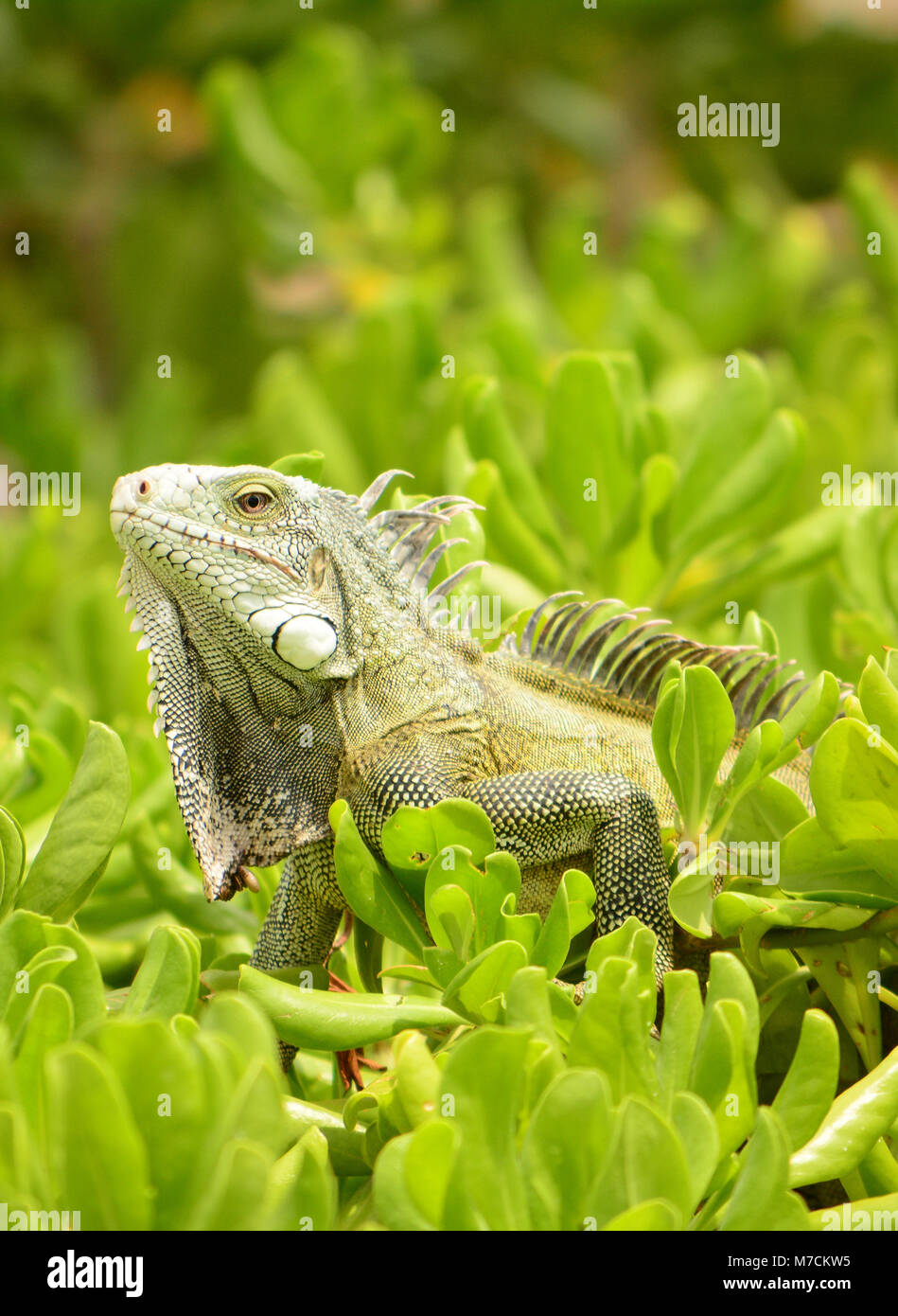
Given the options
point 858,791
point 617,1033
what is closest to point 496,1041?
point 617,1033

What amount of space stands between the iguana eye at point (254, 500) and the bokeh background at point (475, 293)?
336 millimetres

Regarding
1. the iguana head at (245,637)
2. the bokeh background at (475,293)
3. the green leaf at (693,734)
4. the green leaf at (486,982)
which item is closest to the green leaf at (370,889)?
the green leaf at (486,982)

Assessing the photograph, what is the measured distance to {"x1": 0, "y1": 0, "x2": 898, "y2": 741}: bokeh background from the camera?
274cm

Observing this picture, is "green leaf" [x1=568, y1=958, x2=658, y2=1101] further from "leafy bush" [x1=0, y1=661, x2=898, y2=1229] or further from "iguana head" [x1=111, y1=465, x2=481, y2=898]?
"iguana head" [x1=111, y1=465, x2=481, y2=898]

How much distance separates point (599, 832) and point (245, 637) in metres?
0.63

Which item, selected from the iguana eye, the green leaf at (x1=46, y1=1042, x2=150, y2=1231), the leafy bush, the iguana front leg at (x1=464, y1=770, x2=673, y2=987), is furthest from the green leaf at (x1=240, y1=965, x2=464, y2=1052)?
the iguana eye

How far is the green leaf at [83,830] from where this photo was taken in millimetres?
1781

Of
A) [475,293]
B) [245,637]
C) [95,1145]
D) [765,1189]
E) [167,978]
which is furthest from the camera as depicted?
[475,293]

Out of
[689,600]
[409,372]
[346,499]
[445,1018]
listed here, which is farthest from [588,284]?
[445,1018]

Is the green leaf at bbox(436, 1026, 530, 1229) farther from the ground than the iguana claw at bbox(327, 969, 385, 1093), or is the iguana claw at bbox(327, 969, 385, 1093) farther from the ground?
the green leaf at bbox(436, 1026, 530, 1229)

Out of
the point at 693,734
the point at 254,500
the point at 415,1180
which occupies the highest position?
the point at 254,500

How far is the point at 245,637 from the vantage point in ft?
6.76

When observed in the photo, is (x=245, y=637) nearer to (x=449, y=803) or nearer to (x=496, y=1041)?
(x=449, y=803)

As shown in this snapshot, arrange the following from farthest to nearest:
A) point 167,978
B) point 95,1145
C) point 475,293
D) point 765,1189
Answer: point 475,293 → point 167,978 → point 765,1189 → point 95,1145
